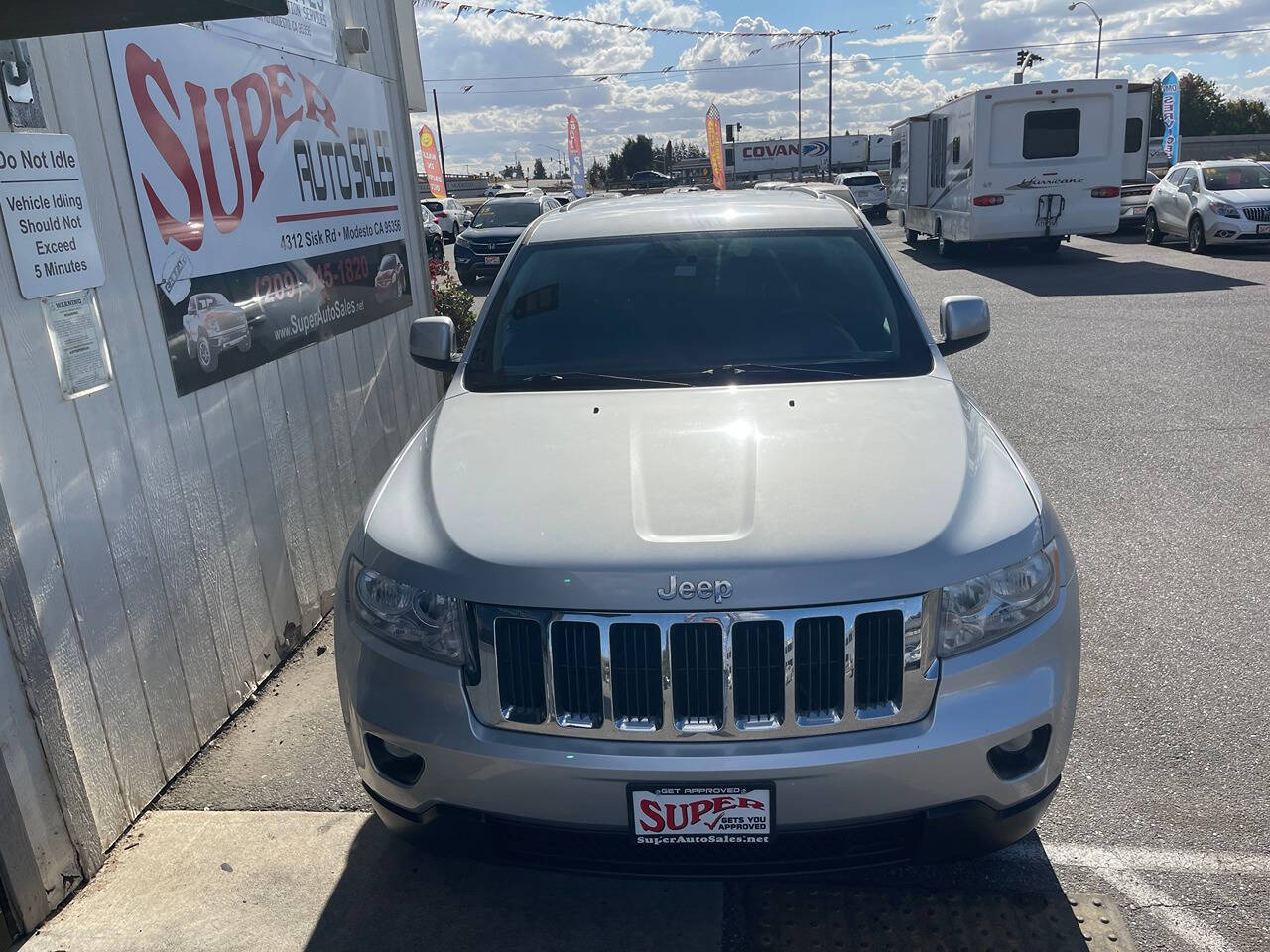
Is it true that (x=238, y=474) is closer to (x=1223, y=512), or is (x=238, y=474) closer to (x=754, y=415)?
(x=754, y=415)

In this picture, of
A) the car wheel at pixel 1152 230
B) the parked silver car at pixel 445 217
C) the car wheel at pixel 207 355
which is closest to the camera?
the car wheel at pixel 207 355

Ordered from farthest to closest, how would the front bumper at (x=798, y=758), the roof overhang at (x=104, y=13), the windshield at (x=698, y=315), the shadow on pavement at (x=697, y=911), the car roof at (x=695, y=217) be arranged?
the car roof at (x=695, y=217) < the windshield at (x=698, y=315) < the shadow on pavement at (x=697, y=911) < the roof overhang at (x=104, y=13) < the front bumper at (x=798, y=758)

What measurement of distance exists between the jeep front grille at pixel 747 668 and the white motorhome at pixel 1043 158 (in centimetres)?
1675

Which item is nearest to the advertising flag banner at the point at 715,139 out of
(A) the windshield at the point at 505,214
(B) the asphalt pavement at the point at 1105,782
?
(A) the windshield at the point at 505,214

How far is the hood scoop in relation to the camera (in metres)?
2.48

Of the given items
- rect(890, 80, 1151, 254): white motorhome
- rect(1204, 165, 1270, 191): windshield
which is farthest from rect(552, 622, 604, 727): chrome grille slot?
rect(1204, 165, 1270, 191): windshield

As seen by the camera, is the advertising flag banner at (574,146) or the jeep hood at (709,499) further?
the advertising flag banner at (574,146)

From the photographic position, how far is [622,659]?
2.37 metres

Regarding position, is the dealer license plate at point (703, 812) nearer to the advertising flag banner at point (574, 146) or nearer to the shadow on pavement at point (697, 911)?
the shadow on pavement at point (697, 911)

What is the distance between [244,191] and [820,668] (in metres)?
3.26

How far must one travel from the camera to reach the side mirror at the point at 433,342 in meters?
3.97

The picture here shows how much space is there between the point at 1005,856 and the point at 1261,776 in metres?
0.97

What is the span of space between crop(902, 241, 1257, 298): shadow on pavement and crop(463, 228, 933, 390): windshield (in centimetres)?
1191

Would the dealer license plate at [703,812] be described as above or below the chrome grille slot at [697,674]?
below
